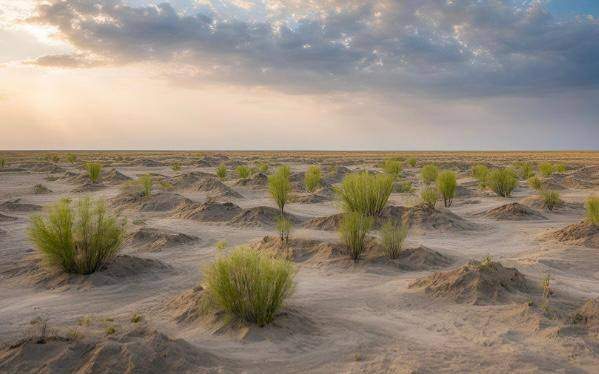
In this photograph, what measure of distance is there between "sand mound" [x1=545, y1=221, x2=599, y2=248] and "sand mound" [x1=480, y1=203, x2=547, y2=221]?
3.39m

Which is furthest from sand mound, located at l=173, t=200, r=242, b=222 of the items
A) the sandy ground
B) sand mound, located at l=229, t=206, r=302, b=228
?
the sandy ground

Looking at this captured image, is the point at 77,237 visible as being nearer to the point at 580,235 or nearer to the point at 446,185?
the point at 580,235

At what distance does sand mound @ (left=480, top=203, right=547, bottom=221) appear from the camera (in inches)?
684

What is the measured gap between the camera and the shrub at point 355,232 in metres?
11.2

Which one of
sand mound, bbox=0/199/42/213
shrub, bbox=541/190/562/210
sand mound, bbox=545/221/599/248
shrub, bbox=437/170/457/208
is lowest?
sand mound, bbox=0/199/42/213

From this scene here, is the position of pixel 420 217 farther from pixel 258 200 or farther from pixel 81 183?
pixel 81 183

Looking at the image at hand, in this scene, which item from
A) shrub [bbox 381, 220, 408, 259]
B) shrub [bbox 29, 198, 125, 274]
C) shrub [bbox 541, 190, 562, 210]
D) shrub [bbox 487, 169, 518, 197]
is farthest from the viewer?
shrub [bbox 487, 169, 518, 197]

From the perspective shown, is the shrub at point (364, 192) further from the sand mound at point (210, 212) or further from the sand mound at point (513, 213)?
the sand mound at point (513, 213)

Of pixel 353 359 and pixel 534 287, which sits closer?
pixel 353 359

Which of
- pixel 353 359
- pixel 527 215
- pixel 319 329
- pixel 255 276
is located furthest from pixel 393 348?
pixel 527 215

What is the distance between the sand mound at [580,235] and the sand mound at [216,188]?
14.8 m

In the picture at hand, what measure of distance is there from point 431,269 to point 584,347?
14.9 feet

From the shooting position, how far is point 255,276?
6.87 meters

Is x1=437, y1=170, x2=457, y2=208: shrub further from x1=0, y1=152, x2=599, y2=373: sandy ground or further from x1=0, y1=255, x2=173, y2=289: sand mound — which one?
x1=0, y1=255, x2=173, y2=289: sand mound
